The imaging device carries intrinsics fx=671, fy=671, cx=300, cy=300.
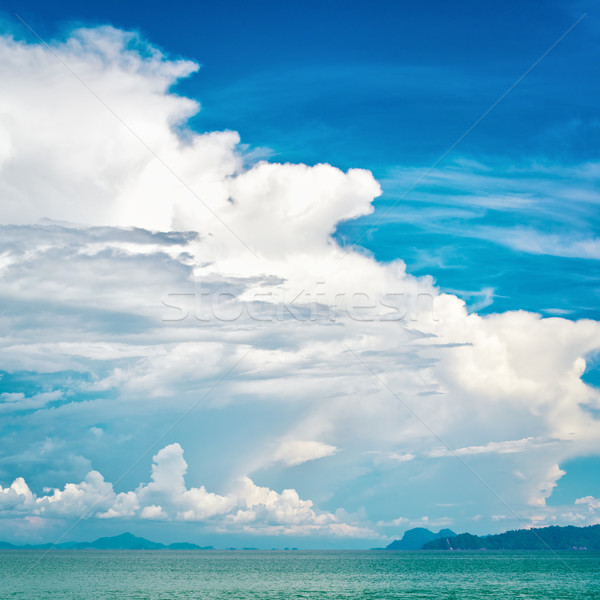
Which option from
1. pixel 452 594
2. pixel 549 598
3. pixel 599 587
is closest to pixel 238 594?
pixel 452 594

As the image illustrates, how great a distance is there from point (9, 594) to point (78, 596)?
9.91 meters

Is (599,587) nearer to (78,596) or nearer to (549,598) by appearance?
(549,598)

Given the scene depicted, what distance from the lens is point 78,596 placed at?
283ft

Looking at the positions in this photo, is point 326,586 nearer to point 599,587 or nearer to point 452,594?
point 452,594

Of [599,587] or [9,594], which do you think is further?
[599,587]

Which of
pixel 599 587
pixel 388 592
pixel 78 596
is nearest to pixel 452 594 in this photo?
pixel 388 592

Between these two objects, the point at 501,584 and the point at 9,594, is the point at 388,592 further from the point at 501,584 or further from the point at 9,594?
A: the point at 9,594

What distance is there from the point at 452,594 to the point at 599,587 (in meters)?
30.0

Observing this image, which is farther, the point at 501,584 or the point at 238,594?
the point at 501,584

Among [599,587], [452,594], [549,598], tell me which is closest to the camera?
[549,598]

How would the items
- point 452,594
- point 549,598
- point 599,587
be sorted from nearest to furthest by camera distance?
point 549,598 → point 452,594 → point 599,587

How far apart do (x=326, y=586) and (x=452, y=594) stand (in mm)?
24519

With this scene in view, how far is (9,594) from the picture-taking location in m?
88.1

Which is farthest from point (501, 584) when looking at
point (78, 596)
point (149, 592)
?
point (78, 596)
